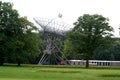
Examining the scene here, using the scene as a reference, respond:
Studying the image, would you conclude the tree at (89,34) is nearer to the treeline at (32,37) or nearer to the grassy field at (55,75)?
the treeline at (32,37)

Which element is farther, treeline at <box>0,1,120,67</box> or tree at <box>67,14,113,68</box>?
tree at <box>67,14,113,68</box>

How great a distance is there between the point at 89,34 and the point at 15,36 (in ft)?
61.5

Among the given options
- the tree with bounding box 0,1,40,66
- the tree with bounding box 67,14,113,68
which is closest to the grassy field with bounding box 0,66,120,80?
the tree with bounding box 0,1,40,66

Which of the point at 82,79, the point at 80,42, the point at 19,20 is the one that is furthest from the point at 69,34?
the point at 82,79

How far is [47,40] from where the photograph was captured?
367 ft

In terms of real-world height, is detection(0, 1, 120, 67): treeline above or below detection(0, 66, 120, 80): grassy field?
above

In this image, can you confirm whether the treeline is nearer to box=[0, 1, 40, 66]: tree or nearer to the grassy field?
box=[0, 1, 40, 66]: tree

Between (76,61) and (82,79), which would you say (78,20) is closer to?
(76,61)

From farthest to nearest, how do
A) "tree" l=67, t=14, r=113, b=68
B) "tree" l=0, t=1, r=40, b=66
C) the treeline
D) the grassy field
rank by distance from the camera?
1. "tree" l=67, t=14, r=113, b=68
2. the treeline
3. "tree" l=0, t=1, r=40, b=66
4. the grassy field

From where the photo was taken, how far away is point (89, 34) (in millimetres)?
91938

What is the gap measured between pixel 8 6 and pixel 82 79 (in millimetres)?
58500

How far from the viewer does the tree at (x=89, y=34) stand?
9156cm

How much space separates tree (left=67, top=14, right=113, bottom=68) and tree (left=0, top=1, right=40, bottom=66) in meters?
10.2

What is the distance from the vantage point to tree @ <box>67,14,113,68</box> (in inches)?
3605
